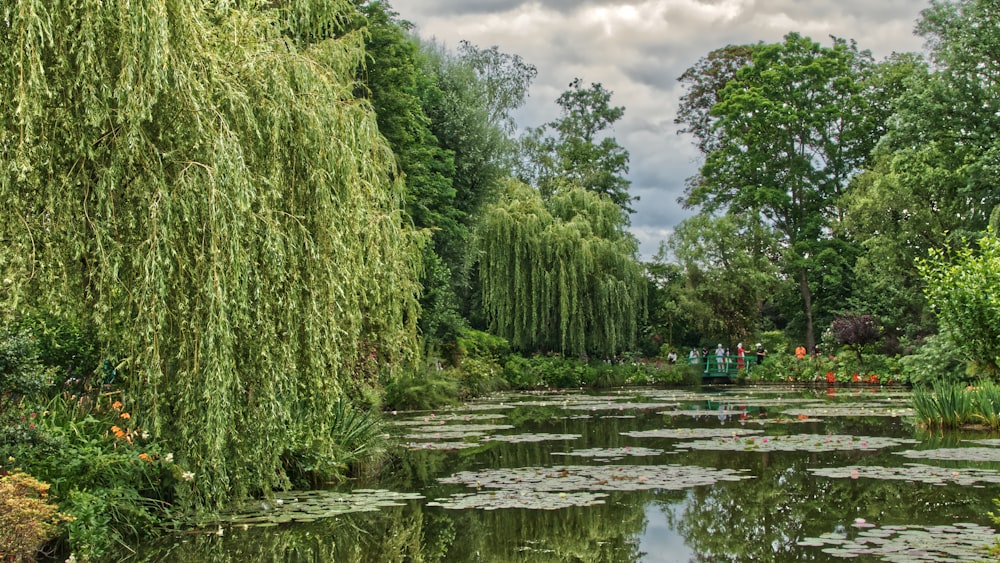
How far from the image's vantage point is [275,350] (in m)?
6.54

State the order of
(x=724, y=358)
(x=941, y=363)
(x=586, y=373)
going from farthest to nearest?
(x=724, y=358), (x=586, y=373), (x=941, y=363)

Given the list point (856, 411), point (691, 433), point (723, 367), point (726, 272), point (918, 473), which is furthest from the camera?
point (726, 272)

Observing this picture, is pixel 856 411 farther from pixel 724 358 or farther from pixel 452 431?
pixel 724 358

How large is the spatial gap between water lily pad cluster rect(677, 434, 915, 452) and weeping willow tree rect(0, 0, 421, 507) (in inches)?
246

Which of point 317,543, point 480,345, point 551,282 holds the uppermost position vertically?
point 551,282

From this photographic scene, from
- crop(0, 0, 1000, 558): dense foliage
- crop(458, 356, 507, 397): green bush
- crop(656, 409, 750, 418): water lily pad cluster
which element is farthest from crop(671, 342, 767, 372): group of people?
crop(656, 409, 750, 418): water lily pad cluster

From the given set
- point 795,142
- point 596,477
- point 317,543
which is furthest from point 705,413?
point 795,142

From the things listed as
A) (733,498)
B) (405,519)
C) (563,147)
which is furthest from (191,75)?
(563,147)

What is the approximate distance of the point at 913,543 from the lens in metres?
5.81

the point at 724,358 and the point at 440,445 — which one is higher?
the point at 724,358

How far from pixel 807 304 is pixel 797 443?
926 inches

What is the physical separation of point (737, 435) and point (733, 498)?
5094mm

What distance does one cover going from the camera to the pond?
609 centimetres

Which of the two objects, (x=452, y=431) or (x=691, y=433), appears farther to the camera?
(x=452, y=431)
